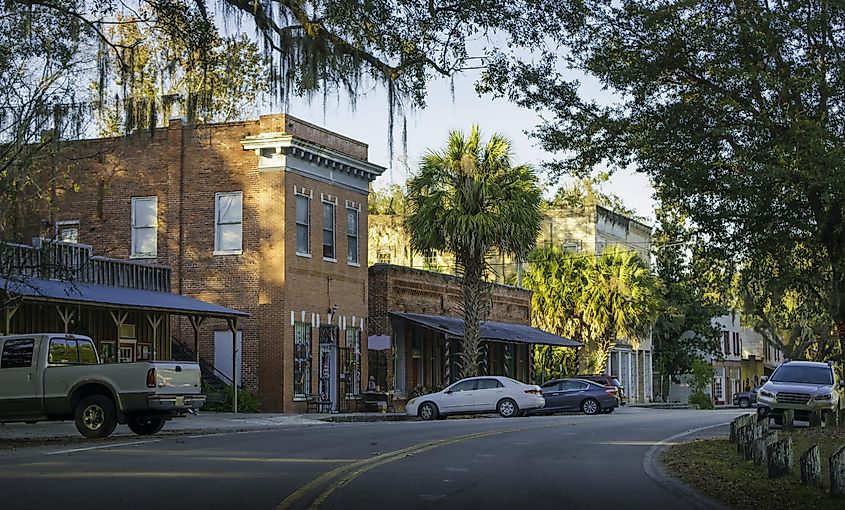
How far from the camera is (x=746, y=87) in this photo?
787 inches

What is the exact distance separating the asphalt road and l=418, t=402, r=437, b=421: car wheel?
513 inches

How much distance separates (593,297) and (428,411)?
77.5ft

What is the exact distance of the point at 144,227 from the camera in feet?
137

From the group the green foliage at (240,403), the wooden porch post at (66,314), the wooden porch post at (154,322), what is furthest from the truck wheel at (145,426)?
the green foliage at (240,403)

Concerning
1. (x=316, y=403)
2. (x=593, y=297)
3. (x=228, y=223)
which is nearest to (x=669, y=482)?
(x=316, y=403)

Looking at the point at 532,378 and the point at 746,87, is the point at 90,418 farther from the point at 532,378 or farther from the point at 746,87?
the point at 532,378

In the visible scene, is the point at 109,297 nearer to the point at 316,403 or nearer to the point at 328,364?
the point at 316,403

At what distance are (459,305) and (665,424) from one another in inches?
721

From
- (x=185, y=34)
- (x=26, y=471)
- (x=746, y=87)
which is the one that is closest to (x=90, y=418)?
(x=26, y=471)

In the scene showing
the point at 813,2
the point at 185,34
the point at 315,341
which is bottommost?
the point at 315,341

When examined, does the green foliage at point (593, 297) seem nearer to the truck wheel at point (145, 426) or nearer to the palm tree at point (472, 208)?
the palm tree at point (472, 208)

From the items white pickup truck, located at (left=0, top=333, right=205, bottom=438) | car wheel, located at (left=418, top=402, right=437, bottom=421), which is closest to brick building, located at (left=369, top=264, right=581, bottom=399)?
car wheel, located at (left=418, top=402, right=437, bottom=421)

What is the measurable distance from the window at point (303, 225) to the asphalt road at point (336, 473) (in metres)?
15.4

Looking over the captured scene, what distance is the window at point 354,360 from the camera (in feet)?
141
